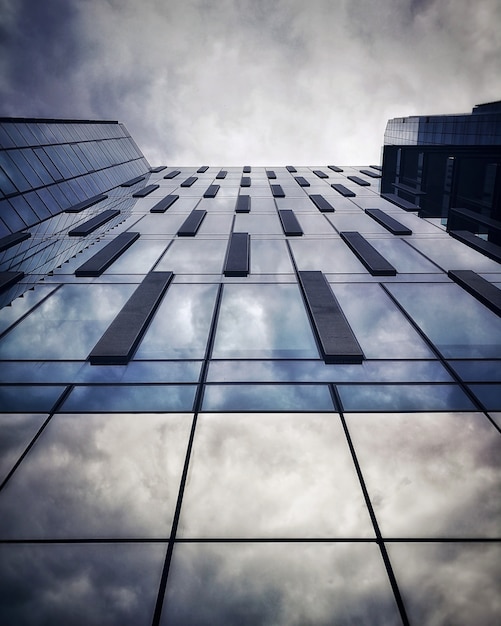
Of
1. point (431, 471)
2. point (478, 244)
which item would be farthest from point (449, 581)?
point (478, 244)

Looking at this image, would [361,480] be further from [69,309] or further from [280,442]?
[69,309]

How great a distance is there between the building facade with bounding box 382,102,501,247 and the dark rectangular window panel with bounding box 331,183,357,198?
9.36ft

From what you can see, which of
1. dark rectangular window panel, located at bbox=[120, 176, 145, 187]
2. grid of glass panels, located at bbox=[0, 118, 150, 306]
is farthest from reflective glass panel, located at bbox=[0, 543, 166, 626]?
dark rectangular window panel, located at bbox=[120, 176, 145, 187]

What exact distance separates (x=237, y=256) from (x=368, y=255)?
644cm

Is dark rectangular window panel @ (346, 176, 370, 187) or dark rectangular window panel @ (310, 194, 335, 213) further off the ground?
dark rectangular window panel @ (310, 194, 335, 213)

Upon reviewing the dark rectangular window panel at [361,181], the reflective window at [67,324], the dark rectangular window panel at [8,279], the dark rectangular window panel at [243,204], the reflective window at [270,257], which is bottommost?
the dark rectangular window panel at [361,181]

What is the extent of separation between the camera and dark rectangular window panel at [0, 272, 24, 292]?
1452cm

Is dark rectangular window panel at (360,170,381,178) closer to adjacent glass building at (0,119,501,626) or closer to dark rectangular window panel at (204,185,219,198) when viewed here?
dark rectangular window panel at (204,185,219,198)

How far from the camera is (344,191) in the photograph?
31719 mm

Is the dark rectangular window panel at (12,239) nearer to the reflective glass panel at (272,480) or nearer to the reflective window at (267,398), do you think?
the reflective window at (267,398)

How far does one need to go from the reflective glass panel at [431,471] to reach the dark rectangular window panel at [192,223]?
1585 centimetres

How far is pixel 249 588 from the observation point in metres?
5.36

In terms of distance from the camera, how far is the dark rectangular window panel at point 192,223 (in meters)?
21.1

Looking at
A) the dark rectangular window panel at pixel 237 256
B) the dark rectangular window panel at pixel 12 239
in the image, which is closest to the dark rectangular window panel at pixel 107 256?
the dark rectangular window panel at pixel 12 239
